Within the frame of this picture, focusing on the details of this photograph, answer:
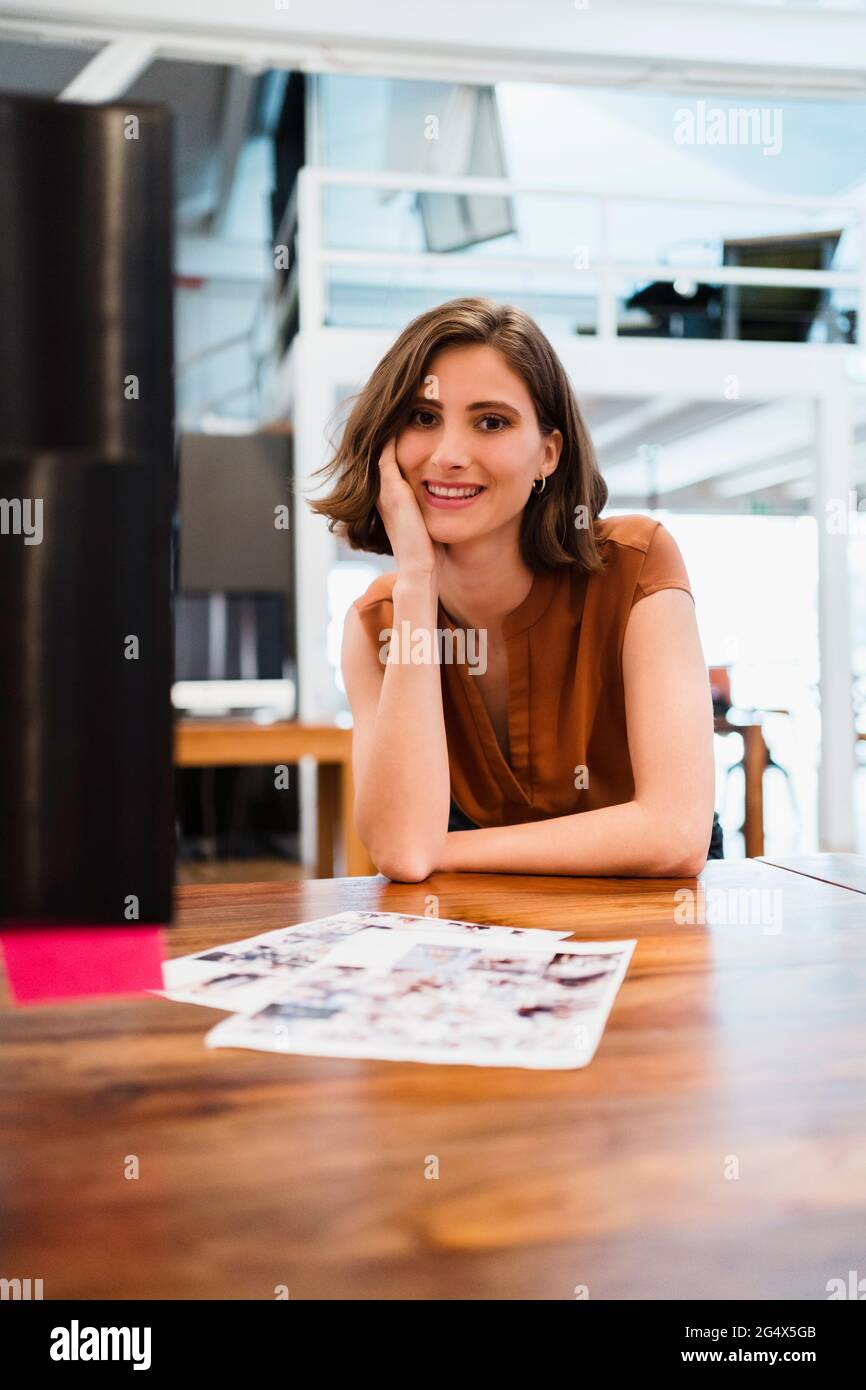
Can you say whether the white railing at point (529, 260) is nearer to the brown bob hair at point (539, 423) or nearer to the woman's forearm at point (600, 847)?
the brown bob hair at point (539, 423)

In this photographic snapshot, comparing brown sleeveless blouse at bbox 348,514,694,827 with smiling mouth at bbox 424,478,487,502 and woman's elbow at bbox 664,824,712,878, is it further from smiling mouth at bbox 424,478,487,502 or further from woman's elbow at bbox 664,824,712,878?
woman's elbow at bbox 664,824,712,878

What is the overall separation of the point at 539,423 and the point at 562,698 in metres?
0.36

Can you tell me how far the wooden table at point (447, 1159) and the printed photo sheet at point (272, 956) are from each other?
28mm

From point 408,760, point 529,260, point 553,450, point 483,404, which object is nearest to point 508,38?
point 529,260

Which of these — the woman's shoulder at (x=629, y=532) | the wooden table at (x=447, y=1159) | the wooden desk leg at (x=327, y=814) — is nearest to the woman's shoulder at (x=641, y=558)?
the woman's shoulder at (x=629, y=532)

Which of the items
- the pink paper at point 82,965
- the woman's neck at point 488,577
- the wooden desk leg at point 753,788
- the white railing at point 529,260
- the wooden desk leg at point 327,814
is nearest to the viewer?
the pink paper at point 82,965

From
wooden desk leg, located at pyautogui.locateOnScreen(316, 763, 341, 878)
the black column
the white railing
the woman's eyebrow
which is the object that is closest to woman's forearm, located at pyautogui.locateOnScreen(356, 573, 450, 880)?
the woman's eyebrow

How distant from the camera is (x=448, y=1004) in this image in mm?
651

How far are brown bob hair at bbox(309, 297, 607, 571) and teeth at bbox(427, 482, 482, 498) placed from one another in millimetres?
87

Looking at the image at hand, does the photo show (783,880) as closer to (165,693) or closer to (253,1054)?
(253,1054)

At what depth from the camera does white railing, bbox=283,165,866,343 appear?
4586 millimetres

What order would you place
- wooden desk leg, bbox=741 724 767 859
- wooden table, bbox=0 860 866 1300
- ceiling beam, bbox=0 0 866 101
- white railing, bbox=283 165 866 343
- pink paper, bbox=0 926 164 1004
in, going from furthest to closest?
white railing, bbox=283 165 866 343 < ceiling beam, bbox=0 0 866 101 < wooden desk leg, bbox=741 724 767 859 < pink paper, bbox=0 926 164 1004 < wooden table, bbox=0 860 866 1300

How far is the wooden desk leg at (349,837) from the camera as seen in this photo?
9.54 ft
